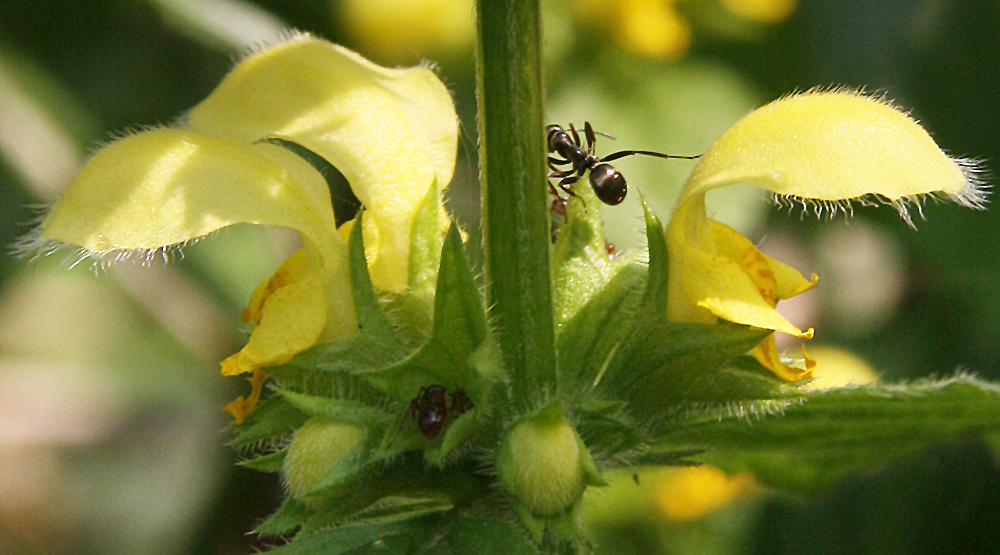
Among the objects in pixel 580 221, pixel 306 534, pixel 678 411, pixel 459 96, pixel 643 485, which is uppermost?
pixel 459 96

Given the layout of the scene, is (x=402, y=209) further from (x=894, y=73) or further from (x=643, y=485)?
(x=894, y=73)

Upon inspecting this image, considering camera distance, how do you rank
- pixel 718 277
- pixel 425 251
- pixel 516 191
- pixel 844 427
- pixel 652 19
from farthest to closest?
A: pixel 652 19 < pixel 844 427 < pixel 425 251 < pixel 718 277 < pixel 516 191

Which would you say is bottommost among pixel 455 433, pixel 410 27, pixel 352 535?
pixel 352 535

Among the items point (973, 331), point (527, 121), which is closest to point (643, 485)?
point (973, 331)

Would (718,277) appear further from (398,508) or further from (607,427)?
(398,508)

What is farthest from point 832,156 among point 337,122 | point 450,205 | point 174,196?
point 450,205

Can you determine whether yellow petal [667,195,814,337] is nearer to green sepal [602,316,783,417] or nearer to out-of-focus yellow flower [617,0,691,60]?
green sepal [602,316,783,417]

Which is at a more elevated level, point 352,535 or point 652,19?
point 652,19
